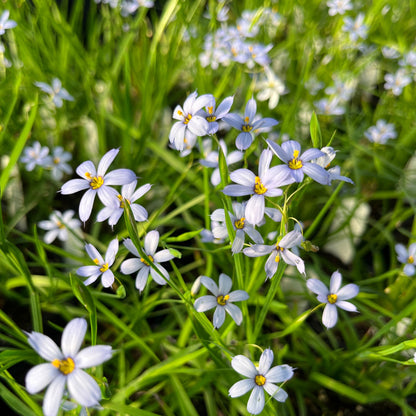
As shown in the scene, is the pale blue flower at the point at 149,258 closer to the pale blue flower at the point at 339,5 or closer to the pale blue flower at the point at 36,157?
the pale blue flower at the point at 36,157

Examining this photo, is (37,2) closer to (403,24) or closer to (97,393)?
(97,393)

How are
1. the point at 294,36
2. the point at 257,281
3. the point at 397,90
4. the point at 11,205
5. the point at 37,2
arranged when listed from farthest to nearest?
the point at 294,36
the point at 397,90
the point at 11,205
the point at 37,2
the point at 257,281

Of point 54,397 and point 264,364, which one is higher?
point 54,397

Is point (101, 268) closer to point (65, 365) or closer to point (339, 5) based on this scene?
point (65, 365)

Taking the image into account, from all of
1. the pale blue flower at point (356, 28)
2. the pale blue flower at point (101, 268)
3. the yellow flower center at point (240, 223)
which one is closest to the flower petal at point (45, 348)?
the pale blue flower at point (101, 268)

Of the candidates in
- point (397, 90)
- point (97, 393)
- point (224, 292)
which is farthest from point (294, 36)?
point (97, 393)

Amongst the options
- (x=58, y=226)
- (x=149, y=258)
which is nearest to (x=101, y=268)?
(x=149, y=258)
